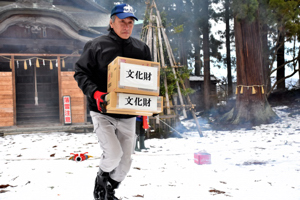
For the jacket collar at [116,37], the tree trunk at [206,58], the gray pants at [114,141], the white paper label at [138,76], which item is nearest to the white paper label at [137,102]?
the white paper label at [138,76]

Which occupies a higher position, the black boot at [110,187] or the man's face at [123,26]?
the man's face at [123,26]

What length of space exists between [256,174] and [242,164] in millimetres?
770

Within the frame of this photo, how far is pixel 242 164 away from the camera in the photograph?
539cm

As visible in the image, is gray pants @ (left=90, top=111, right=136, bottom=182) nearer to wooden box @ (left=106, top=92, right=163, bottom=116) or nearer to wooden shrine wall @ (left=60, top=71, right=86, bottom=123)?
wooden box @ (left=106, top=92, right=163, bottom=116)

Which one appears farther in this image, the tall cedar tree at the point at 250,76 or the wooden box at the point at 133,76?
the tall cedar tree at the point at 250,76

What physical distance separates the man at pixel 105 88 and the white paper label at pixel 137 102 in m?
0.41

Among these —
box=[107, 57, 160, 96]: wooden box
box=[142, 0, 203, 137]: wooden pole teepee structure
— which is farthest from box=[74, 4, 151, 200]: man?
box=[142, 0, 203, 137]: wooden pole teepee structure

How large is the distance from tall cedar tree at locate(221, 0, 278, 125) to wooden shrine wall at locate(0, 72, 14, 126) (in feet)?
31.6

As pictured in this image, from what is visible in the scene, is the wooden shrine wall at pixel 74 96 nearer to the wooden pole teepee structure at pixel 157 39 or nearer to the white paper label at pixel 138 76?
the wooden pole teepee structure at pixel 157 39

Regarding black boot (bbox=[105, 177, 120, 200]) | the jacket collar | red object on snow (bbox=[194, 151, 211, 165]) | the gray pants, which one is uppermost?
the jacket collar

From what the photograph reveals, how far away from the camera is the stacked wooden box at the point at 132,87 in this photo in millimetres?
2670

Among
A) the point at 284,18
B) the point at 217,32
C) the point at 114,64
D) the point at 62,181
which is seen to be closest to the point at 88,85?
the point at 114,64

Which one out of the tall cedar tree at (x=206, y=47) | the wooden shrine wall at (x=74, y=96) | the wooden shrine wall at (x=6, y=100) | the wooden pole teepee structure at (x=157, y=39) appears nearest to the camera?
the wooden pole teepee structure at (x=157, y=39)

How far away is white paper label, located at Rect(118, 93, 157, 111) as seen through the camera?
2709 mm
